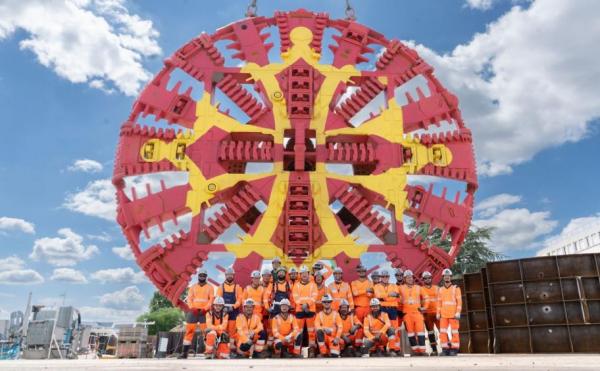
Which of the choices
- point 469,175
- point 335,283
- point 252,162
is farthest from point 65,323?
point 469,175

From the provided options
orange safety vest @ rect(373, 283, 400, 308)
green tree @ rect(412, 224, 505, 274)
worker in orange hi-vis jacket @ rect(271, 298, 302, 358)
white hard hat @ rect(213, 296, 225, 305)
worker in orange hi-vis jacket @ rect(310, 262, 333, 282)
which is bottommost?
worker in orange hi-vis jacket @ rect(271, 298, 302, 358)

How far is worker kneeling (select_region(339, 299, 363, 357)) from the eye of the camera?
980cm

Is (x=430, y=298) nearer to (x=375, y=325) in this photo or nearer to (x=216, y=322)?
(x=375, y=325)

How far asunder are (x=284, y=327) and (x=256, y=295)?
3.58ft

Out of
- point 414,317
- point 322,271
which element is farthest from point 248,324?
point 414,317

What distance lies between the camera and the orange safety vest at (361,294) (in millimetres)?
10750

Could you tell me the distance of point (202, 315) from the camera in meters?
10.3

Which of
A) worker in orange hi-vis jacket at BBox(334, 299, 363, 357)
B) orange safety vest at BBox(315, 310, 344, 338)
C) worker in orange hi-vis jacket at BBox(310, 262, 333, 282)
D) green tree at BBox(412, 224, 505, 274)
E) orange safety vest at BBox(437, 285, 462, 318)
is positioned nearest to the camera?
orange safety vest at BBox(315, 310, 344, 338)

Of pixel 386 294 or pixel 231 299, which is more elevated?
pixel 386 294

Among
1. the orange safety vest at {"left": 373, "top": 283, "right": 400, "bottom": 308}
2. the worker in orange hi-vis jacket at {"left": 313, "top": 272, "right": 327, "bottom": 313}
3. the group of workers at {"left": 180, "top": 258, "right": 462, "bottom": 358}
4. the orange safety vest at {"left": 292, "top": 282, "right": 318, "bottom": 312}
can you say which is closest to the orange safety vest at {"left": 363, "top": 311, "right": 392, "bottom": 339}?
the group of workers at {"left": 180, "top": 258, "right": 462, "bottom": 358}

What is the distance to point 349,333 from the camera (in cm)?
986

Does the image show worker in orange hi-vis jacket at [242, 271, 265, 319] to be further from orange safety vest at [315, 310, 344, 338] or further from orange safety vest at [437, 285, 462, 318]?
orange safety vest at [437, 285, 462, 318]

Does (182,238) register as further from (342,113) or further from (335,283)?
(342,113)

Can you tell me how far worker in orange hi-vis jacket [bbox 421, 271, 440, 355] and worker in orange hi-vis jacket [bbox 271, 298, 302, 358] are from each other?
3.35 metres
